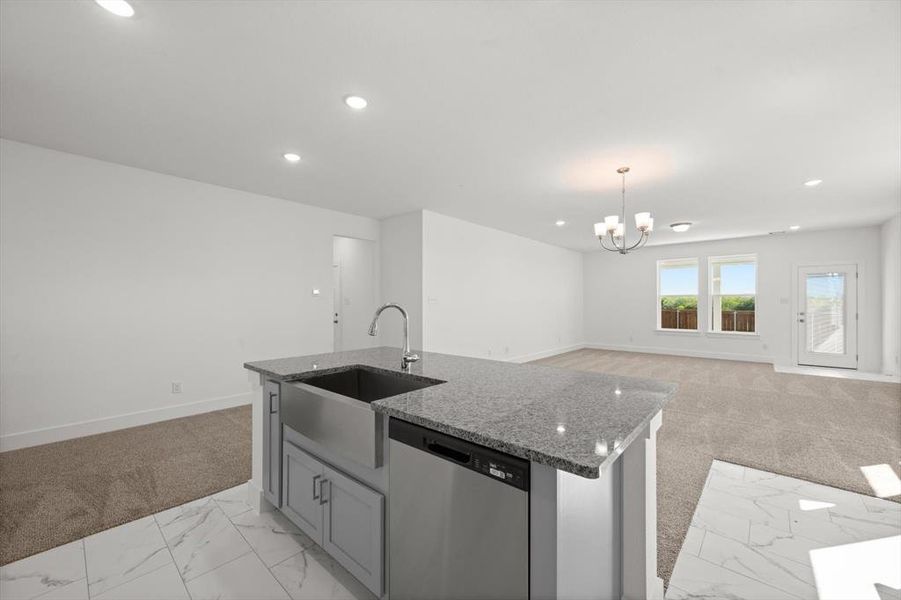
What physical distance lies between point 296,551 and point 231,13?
8.55 feet

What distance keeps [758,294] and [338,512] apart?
8.97 meters

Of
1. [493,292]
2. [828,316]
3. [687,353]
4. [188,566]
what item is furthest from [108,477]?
[828,316]

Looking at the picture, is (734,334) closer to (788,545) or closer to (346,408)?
(788,545)

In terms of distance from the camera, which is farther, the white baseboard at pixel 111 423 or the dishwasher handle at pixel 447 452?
the white baseboard at pixel 111 423

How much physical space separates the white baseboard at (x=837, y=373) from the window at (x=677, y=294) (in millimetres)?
1779

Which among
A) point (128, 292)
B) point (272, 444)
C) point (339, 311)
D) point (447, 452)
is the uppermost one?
point (128, 292)

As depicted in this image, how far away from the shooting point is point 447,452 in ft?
3.79

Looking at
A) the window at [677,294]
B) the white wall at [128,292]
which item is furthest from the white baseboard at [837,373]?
the white wall at [128,292]

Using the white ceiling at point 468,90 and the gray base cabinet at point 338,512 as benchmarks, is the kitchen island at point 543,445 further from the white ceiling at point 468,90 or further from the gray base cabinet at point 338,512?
the white ceiling at point 468,90

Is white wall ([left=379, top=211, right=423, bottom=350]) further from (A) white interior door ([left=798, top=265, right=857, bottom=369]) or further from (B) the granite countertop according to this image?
(A) white interior door ([left=798, top=265, right=857, bottom=369])

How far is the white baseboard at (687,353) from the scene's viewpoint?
747 centimetres

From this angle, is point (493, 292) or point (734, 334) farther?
point (734, 334)

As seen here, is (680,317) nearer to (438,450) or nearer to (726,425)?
(726,425)

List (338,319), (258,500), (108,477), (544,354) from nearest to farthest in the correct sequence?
1. (258,500)
2. (108,477)
3. (338,319)
4. (544,354)
